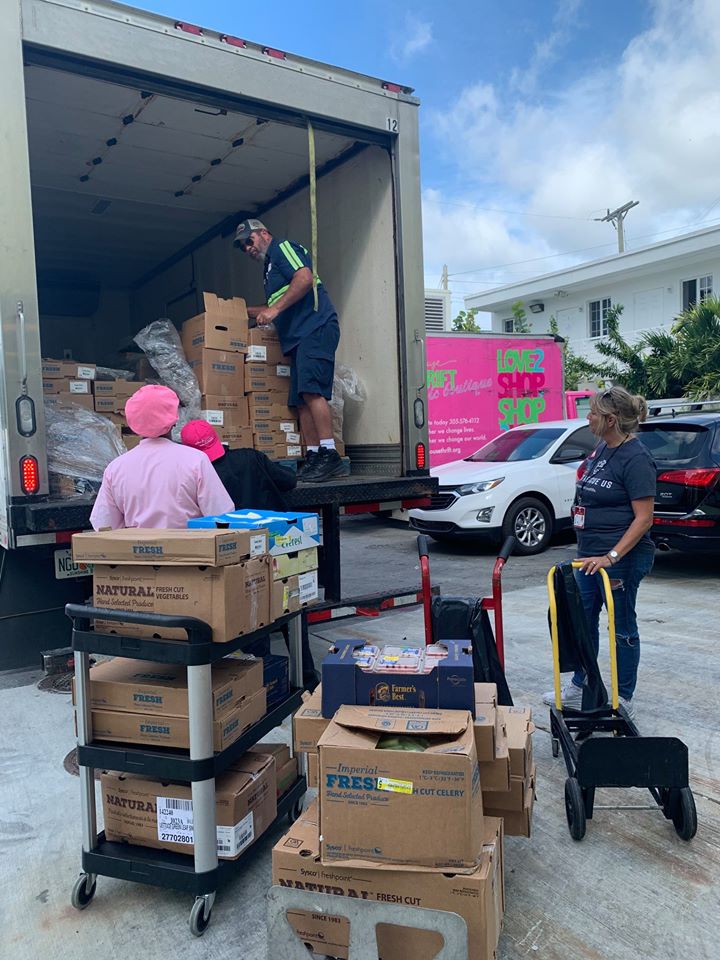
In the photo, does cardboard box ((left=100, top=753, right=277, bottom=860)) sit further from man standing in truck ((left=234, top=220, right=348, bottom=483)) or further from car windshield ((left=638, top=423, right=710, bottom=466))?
Result: car windshield ((left=638, top=423, right=710, bottom=466))

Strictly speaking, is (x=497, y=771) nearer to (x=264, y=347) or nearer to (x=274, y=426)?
(x=274, y=426)

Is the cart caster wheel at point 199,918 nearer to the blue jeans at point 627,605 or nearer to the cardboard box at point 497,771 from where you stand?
the cardboard box at point 497,771

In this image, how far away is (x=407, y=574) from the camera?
8.21 meters

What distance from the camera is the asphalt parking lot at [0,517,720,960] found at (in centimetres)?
240

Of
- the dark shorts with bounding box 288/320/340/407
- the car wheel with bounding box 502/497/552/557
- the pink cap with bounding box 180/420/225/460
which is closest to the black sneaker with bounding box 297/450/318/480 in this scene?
the dark shorts with bounding box 288/320/340/407

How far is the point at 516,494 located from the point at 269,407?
4405mm

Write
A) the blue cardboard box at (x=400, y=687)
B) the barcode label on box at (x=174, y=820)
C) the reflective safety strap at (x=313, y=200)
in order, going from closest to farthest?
the blue cardboard box at (x=400, y=687) < the barcode label on box at (x=174, y=820) < the reflective safety strap at (x=313, y=200)

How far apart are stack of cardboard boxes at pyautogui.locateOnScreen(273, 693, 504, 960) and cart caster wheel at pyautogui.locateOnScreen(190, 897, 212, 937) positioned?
41 centimetres

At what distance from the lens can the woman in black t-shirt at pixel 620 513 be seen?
367 cm

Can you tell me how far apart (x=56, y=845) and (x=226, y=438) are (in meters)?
2.77

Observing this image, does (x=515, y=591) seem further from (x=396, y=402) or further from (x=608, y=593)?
(x=608, y=593)

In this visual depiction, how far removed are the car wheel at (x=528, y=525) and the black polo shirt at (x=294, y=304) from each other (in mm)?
4382

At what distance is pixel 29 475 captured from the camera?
12.6 feet

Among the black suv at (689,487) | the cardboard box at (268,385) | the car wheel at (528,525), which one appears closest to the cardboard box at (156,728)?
the cardboard box at (268,385)
